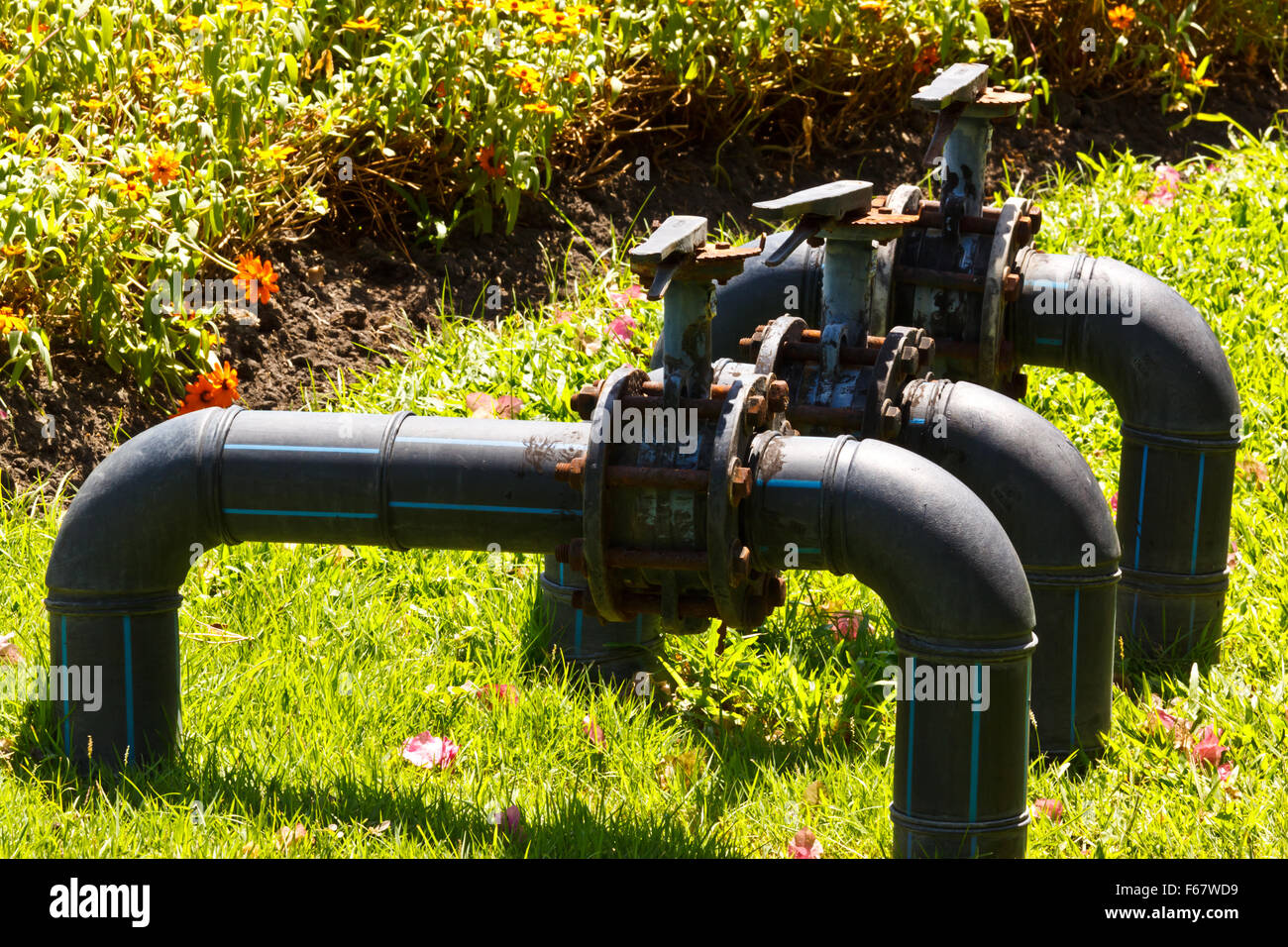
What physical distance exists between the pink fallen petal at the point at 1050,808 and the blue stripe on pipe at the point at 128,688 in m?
1.93

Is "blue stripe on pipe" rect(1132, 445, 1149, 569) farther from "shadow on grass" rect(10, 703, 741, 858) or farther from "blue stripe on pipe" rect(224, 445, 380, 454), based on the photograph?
"blue stripe on pipe" rect(224, 445, 380, 454)

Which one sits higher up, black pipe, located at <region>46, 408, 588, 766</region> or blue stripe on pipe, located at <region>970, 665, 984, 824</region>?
black pipe, located at <region>46, 408, 588, 766</region>

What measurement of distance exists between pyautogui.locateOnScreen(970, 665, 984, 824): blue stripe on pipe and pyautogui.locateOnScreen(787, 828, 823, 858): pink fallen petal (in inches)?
15.8

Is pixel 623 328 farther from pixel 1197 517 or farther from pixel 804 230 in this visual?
pixel 804 230

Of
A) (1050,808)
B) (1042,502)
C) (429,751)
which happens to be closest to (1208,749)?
(1050,808)

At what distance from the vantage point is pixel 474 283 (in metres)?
5.56

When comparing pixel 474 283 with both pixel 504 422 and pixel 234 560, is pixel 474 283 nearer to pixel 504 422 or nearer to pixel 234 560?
pixel 234 560

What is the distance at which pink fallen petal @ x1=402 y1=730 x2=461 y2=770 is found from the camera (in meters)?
3.32

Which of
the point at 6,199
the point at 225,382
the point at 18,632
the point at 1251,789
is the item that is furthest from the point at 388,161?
the point at 1251,789

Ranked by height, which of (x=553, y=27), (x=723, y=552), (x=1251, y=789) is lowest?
(x=1251, y=789)

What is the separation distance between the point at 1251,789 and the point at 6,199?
11.2 feet

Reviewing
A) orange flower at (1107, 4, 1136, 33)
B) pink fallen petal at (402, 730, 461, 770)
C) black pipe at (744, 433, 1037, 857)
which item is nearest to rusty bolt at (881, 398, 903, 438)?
black pipe at (744, 433, 1037, 857)

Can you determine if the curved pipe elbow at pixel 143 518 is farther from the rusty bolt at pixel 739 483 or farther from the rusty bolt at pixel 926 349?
the rusty bolt at pixel 926 349

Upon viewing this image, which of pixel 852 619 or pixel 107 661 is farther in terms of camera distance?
pixel 852 619
